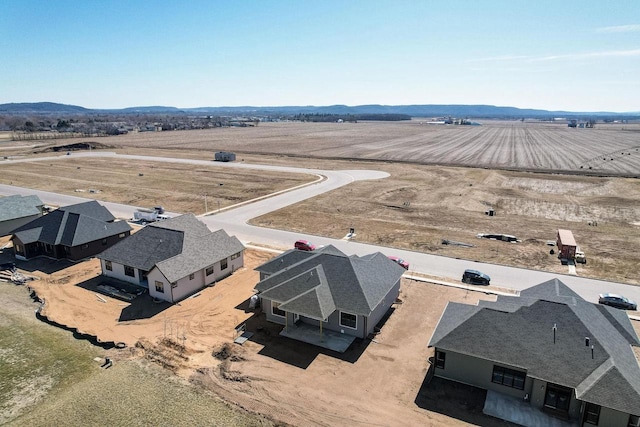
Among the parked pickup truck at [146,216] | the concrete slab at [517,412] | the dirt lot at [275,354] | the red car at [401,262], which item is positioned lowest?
the concrete slab at [517,412]

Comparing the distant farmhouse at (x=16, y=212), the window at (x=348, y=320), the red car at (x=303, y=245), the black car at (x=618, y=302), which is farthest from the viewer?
the distant farmhouse at (x=16, y=212)

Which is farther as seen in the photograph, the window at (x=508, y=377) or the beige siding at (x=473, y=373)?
the beige siding at (x=473, y=373)

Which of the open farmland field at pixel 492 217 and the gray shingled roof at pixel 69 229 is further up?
the gray shingled roof at pixel 69 229

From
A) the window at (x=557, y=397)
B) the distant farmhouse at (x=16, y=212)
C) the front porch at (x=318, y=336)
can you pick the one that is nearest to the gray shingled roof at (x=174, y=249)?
the front porch at (x=318, y=336)

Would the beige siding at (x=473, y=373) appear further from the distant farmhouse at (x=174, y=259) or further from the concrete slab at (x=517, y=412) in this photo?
the distant farmhouse at (x=174, y=259)

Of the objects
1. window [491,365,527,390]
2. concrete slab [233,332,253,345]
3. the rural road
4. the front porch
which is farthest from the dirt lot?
the rural road

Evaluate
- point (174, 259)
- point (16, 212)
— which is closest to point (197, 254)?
point (174, 259)

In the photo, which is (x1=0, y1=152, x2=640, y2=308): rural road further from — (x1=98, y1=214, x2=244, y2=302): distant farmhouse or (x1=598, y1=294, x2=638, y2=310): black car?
(x1=98, y1=214, x2=244, y2=302): distant farmhouse

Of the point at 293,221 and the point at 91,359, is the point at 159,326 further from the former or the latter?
the point at 293,221
